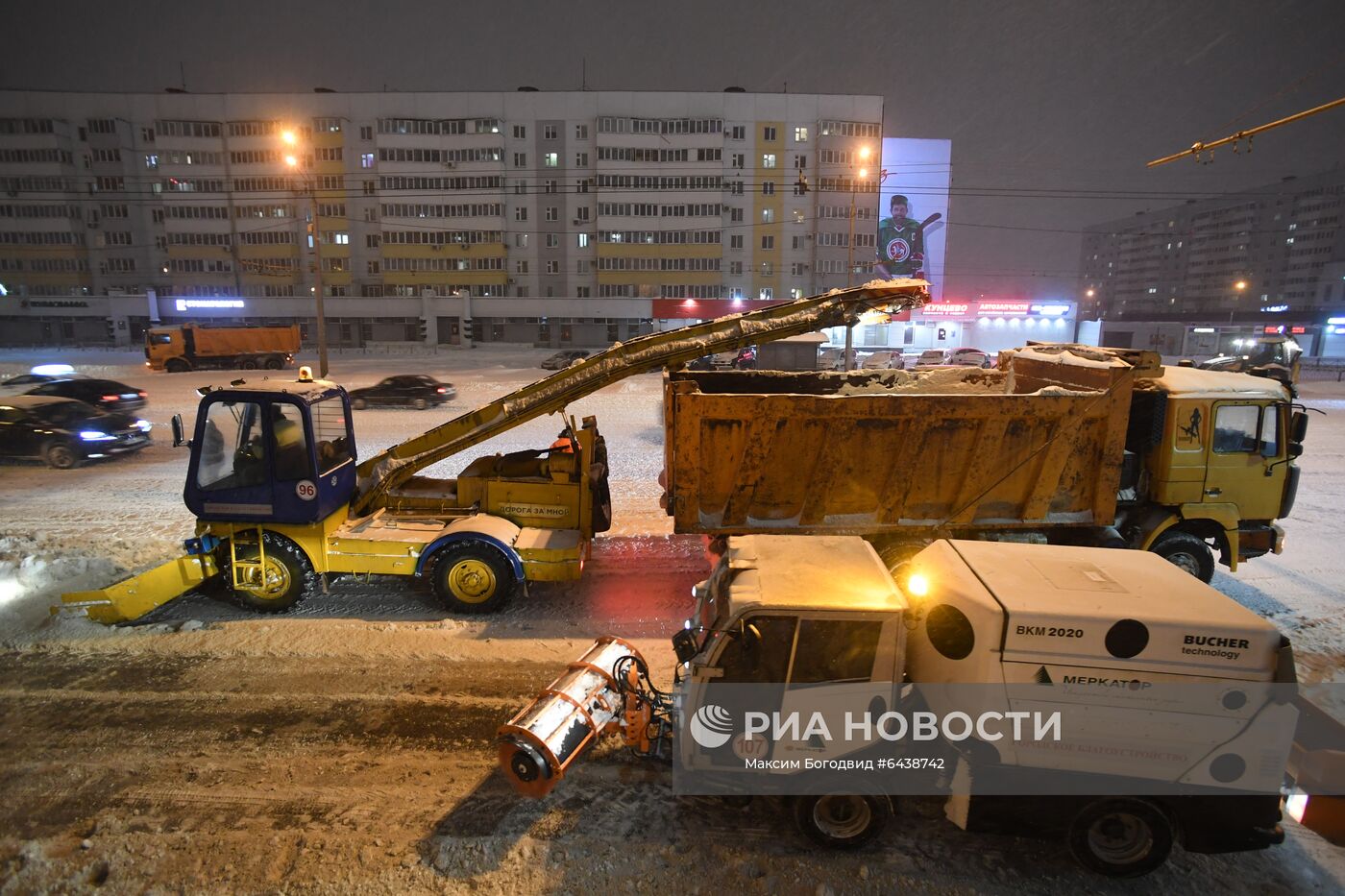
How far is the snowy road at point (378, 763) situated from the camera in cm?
452

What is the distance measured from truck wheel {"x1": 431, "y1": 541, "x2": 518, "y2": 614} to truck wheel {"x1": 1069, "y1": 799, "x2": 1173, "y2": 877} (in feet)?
19.5

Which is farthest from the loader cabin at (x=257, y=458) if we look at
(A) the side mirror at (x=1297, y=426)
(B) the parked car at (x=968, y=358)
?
(B) the parked car at (x=968, y=358)

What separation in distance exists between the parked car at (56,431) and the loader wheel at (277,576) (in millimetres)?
10657

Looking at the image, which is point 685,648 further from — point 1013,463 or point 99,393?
point 99,393

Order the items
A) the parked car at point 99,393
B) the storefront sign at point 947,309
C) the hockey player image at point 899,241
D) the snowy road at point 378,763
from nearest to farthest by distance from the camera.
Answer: the snowy road at point 378,763, the parked car at point 99,393, the storefront sign at point 947,309, the hockey player image at point 899,241

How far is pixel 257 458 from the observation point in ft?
25.5

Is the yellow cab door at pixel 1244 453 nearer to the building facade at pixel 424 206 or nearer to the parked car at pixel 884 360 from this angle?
the parked car at pixel 884 360

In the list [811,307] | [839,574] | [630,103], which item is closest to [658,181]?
[630,103]

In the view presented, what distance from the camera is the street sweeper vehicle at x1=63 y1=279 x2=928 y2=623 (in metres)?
7.70

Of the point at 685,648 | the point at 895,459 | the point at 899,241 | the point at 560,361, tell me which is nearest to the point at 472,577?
the point at 685,648

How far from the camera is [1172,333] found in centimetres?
6331

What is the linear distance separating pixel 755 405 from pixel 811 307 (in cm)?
196

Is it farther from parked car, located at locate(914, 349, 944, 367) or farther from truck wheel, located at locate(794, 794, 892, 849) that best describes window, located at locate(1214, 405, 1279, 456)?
parked car, located at locate(914, 349, 944, 367)

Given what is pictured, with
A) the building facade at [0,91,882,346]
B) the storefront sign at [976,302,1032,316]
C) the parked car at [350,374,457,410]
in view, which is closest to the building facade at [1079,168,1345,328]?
the storefront sign at [976,302,1032,316]
